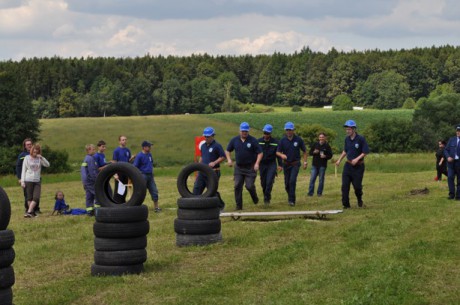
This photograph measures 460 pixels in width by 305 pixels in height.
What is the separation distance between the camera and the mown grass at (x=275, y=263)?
8.72 meters

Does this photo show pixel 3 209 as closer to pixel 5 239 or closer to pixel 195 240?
pixel 5 239

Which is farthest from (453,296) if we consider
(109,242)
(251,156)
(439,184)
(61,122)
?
(61,122)

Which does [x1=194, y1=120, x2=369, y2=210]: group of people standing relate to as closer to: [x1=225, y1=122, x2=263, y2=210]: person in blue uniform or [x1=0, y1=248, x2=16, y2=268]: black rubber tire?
[x1=225, y1=122, x2=263, y2=210]: person in blue uniform

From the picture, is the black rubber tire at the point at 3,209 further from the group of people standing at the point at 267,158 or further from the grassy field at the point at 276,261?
the group of people standing at the point at 267,158

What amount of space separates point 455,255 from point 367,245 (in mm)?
1505

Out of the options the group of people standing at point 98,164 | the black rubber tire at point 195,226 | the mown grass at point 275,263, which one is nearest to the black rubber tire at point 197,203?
the black rubber tire at point 195,226

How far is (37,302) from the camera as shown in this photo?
875 cm

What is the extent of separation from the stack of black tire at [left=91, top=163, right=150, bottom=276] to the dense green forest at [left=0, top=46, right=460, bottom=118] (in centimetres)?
12745

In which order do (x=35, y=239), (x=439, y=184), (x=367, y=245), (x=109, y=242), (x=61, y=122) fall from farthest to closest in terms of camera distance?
(x=61, y=122) < (x=439, y=184) < (x=35, y=239) < (x=367, y=245) < (x=109, y=242)

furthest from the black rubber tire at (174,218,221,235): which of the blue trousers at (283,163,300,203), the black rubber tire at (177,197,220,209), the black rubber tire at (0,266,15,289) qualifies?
the blue trousers at (283,163,300,203)

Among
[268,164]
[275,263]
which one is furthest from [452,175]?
[275,263]

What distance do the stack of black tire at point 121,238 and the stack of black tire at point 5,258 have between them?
240 cm

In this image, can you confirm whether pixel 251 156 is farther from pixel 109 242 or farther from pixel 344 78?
pixel 344 78

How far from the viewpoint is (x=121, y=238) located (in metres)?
10.2
